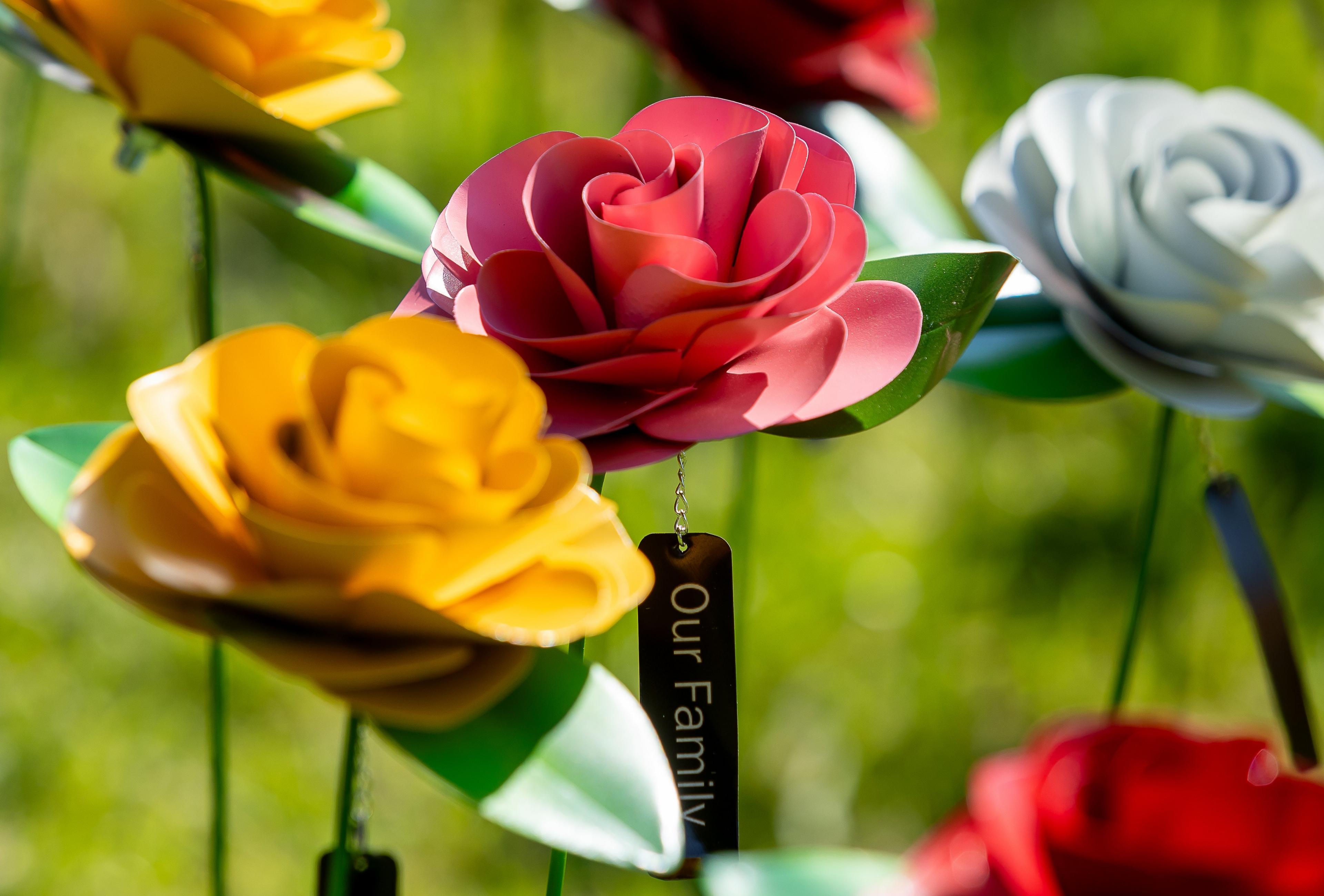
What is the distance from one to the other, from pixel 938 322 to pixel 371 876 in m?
0.25

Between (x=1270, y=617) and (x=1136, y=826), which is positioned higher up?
(x=1270, y=617)

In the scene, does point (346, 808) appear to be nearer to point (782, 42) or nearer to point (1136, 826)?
point (1136, 826)

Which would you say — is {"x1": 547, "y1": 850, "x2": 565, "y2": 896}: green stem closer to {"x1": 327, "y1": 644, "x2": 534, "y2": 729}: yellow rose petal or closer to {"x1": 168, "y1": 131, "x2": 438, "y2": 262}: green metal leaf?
{"x1": 327, "y1": 644, "x2": 534, "y2": 729}: yellow rose petal

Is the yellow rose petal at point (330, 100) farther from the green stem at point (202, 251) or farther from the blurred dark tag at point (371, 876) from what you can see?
the blurred dark tag at point (371, 876)

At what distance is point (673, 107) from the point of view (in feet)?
1.23

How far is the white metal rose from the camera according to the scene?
0.51 meters

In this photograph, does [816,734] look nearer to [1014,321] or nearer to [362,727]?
[1014,321]

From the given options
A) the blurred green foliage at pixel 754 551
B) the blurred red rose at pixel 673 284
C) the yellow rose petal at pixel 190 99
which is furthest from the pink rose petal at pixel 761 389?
the blurred green foliage at pixel 754 551

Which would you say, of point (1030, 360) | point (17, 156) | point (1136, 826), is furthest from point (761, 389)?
point (17, 156)

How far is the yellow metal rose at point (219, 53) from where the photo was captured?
1.43 ft

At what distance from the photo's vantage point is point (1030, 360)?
1.76 feet

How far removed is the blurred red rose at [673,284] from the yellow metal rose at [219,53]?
15cm

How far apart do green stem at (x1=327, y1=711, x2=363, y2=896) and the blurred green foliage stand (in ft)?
2.01

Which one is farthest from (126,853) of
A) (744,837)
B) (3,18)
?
(3,18)
